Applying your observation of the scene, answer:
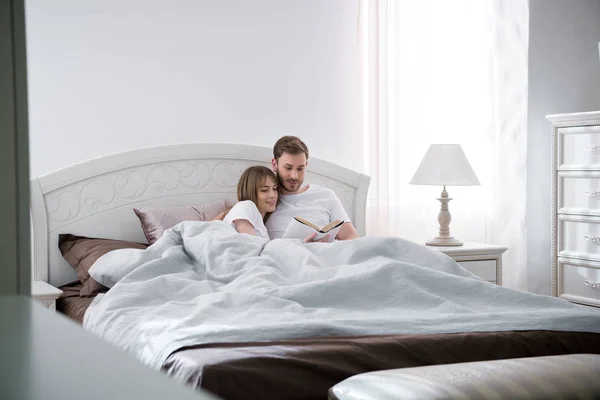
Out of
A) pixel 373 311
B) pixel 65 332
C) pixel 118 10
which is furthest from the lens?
pixel 118 10

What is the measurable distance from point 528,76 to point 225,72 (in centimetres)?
183

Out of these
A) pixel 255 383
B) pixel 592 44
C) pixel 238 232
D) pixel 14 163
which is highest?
pixel 592 44

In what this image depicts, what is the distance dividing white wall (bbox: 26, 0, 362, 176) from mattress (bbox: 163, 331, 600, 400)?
82.3 inches

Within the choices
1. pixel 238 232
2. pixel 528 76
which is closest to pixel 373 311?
pixel 238 232

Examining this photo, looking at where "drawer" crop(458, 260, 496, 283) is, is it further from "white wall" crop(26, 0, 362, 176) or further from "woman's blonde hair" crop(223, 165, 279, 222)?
"woman's blonde hair" crop(223, 165, 279, 222)

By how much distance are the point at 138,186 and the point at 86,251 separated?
0.48 m

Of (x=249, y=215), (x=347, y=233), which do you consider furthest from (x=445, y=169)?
(x=249, y=215)

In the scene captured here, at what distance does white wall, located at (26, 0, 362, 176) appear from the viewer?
349cm

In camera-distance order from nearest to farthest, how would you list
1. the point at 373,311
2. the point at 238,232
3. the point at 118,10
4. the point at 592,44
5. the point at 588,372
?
the point at 588,372
the point at 373,311
the point at 238,232
the point at 118,10
the point at 592,44

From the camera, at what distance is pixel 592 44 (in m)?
4.23

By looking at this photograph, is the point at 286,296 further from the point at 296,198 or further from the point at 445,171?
the point at 445,171

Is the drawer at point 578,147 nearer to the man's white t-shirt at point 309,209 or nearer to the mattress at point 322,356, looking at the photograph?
the man's white t-shirt at point 309,209

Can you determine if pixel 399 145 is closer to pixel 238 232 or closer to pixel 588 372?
pixel 238 232

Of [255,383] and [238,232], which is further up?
[238,232]
